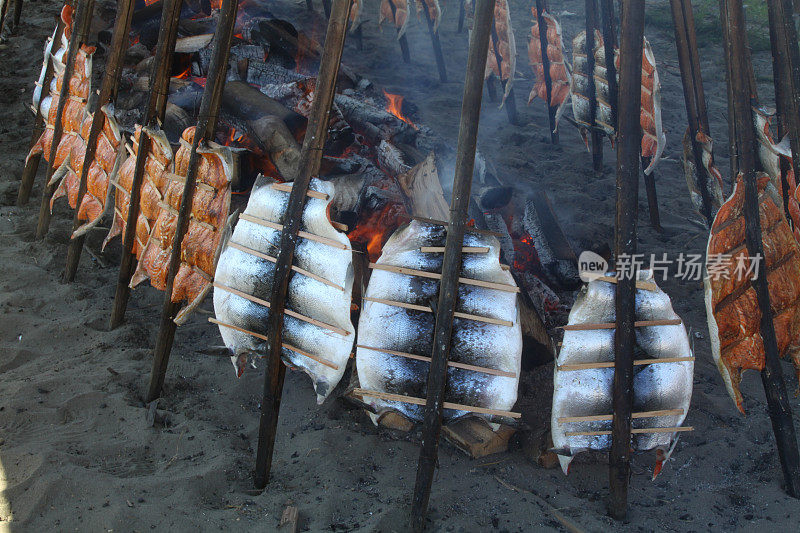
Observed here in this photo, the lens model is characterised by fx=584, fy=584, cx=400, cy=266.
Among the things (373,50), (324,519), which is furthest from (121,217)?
(373,50)

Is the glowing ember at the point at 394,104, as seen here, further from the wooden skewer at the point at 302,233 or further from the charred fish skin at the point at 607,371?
the charred fish skin at the point at 607,371

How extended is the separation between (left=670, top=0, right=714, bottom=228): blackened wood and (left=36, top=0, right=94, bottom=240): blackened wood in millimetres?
5236

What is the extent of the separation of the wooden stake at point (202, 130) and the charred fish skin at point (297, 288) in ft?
1.63

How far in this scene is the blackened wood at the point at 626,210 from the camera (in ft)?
8.99

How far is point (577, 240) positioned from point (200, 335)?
3330 millimetres

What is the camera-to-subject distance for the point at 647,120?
595 centimetres

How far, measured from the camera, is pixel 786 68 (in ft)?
11.6

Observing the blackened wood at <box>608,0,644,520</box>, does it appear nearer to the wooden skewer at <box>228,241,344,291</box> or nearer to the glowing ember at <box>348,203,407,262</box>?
the wooden skewer at <box>228,241,344,291</box>

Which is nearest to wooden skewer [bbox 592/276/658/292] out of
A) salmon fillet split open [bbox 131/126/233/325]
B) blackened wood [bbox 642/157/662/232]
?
salmon fillet split open [bbox 131/126/233/325]

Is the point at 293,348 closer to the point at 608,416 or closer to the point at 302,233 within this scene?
the point at 302,233

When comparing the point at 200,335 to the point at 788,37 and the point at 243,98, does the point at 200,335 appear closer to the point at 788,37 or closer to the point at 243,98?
the point at 243,98

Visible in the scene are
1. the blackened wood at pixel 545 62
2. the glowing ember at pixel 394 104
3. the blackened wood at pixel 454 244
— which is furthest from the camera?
the blackened wood at pixel 545 62

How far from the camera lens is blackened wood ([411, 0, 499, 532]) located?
266cm

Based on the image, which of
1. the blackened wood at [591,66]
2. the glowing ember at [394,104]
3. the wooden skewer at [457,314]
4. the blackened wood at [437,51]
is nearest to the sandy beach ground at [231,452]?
the wooden skewer at [457,314]
